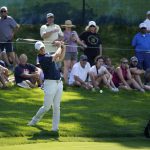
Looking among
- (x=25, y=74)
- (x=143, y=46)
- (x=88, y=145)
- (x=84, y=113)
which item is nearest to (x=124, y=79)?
(x=143, y=46)

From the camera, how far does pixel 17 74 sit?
18906mm

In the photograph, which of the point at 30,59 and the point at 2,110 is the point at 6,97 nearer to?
the point at 2,110

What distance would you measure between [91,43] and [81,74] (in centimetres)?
160

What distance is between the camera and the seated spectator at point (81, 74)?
19422mm

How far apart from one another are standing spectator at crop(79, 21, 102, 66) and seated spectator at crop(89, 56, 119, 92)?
42.7 inches

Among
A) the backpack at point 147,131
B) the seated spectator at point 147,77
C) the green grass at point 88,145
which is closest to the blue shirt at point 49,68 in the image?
the green grass at point 88,145

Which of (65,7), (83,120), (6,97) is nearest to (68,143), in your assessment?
(83,120)

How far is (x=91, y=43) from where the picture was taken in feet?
68.1

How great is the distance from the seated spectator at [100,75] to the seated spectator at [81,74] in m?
0.19

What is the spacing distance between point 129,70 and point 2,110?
514 cm

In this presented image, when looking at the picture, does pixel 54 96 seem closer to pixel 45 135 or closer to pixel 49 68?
pixel 49 68

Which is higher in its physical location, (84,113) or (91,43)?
(91,43)

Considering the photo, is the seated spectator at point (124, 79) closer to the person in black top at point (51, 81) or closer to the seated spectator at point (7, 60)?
the seated spectator at point (7, 60)

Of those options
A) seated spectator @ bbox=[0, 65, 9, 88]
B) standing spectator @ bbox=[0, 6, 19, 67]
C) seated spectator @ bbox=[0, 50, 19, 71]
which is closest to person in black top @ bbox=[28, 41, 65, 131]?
seated spectator @ bbox=[0, 65, 9, 88]
